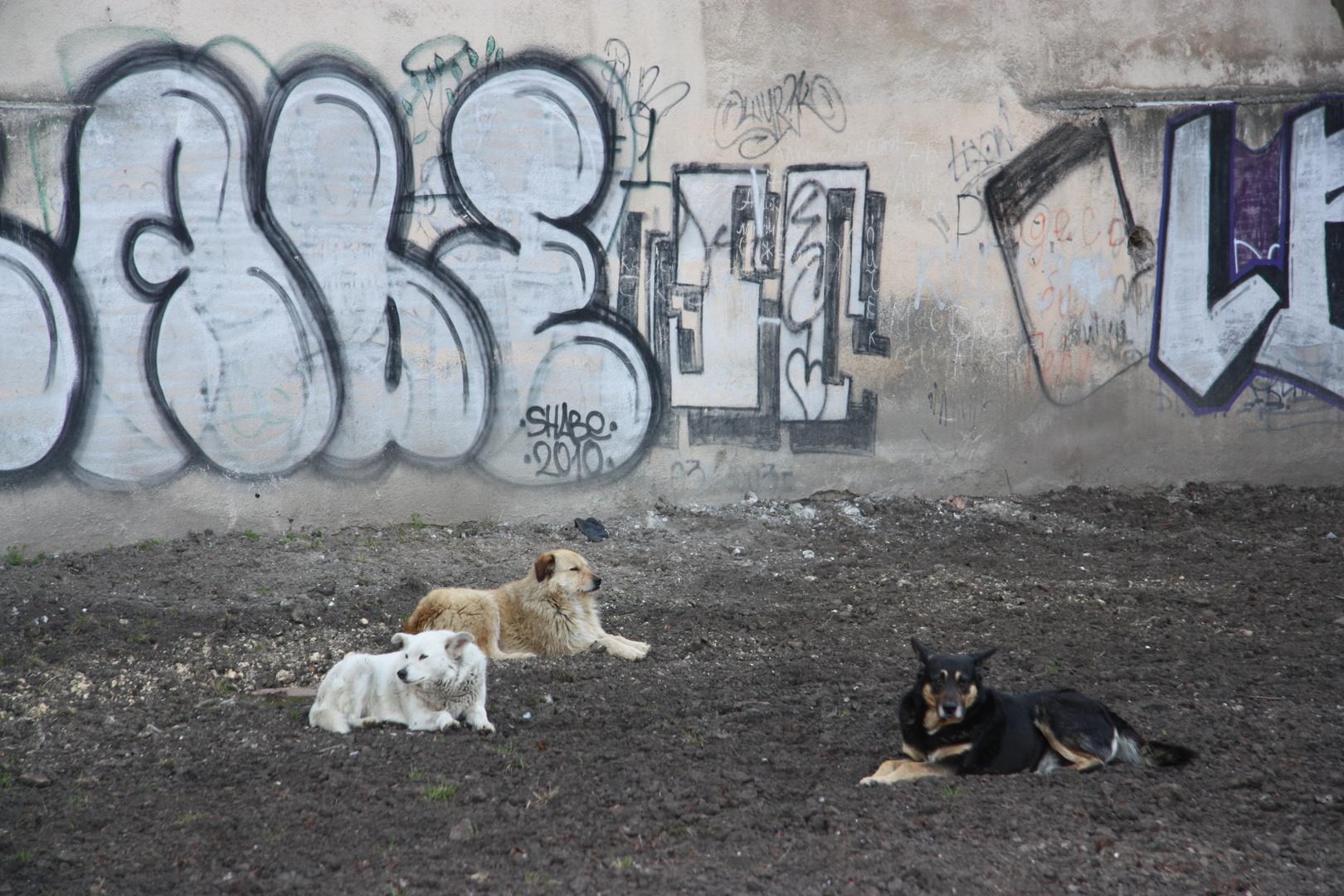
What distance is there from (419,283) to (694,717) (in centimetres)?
407

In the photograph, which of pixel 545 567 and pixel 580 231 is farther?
pixel 580 231

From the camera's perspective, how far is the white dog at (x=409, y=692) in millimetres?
3662

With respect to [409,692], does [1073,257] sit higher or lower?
higher

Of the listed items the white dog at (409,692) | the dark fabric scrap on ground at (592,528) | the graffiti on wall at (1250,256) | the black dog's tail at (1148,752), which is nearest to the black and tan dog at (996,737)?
the black dog's tail at (1148,752)

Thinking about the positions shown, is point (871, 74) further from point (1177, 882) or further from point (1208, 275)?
point (1177, 882)

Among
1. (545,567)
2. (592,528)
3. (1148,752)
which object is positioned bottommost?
(1148,752)

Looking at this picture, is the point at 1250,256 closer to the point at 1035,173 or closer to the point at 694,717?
the point at 1035,173

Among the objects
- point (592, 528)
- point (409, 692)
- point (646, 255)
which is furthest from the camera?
point (646, 255)

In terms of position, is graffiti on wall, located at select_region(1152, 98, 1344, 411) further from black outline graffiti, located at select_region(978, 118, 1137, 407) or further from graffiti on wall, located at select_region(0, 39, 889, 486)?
graffiti on wall, located at select_region(0, 39, 889, 486)

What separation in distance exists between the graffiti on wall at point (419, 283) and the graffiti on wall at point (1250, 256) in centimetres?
257

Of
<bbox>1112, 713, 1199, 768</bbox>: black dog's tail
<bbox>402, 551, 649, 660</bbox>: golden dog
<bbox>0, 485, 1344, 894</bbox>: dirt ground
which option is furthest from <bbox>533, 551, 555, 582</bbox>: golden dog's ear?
<bbox>1112, 713, 1199, 768</bbox>: black dog's tail

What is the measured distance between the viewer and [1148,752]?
10.6 ft

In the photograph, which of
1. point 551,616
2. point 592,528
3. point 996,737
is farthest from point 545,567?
point 996,737

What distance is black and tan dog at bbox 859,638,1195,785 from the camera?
3.20 metres
